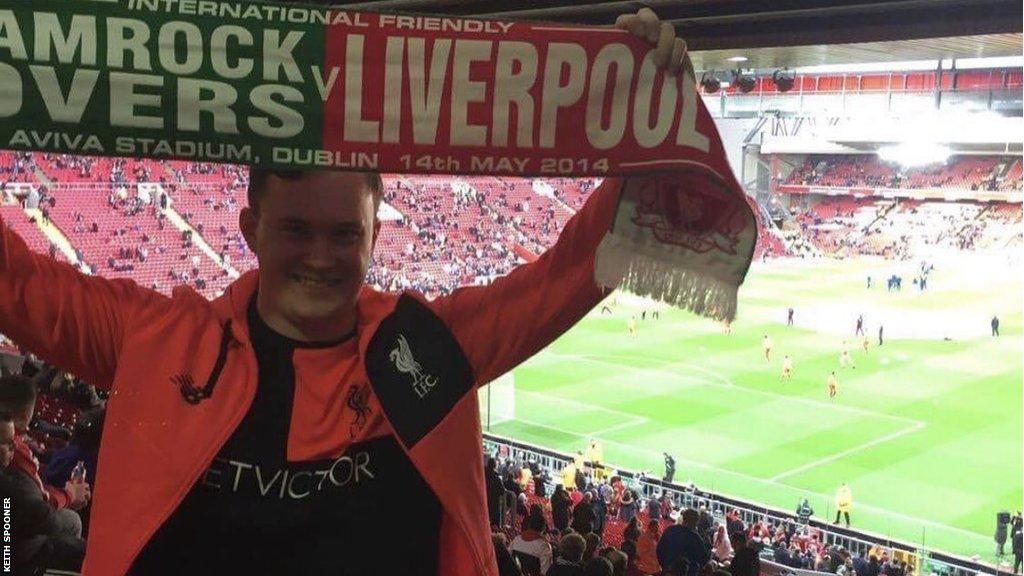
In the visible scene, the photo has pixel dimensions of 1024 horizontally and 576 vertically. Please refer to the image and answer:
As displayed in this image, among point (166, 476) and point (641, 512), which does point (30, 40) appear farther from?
point (641, 512)

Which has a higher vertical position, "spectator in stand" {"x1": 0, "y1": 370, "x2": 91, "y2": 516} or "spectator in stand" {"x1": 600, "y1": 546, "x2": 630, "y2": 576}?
"spectator in stand" {"x1": 0, "y1": 370, "x2": 91, "y2": 516}

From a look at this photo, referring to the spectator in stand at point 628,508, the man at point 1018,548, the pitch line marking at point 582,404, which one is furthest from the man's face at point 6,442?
the pitch line marking at point 582,404

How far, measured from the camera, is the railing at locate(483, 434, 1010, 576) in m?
10.3

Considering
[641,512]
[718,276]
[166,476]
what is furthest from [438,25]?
[641,512]

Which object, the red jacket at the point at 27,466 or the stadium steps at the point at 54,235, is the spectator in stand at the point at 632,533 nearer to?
the red jacket at the point at 27,466

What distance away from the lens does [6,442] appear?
9.62ft

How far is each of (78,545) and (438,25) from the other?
2.02m

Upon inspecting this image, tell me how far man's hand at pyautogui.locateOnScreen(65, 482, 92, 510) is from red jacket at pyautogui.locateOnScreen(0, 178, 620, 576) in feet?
6.29

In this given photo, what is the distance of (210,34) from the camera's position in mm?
1885

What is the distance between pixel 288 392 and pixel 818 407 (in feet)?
56.0

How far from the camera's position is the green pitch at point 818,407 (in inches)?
537

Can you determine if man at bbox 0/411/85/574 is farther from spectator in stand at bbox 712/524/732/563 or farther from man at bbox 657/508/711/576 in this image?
spectator in stand at bbox 712/524/732/563

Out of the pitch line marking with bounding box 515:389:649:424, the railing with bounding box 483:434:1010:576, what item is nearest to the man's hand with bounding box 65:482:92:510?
the railing with bounding box 483:434:1010:576

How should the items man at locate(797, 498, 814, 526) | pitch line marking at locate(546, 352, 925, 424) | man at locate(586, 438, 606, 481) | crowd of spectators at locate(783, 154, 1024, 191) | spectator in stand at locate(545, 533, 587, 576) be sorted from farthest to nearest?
crowd of spectators at locate(783, 154, 1024, 191) → pitch line marking at locate(546, 352, 925, 424) → man at locate(586, 438, 606, 481) → man at locate(797, 498, 814, 526) → spectator in stand at locate(545, 533, 587, 576)
